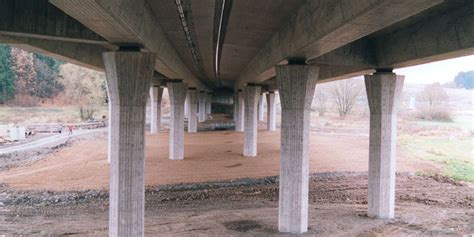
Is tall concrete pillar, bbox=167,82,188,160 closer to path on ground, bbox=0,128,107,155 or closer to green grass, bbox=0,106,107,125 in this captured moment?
path on ground, bbox=0,128,107,155

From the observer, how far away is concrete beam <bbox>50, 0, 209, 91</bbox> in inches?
348

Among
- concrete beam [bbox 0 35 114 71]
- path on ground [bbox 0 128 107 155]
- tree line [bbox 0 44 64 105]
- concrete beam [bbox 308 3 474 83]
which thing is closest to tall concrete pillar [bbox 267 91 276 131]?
path on ground [bbox 0 128 107 155]

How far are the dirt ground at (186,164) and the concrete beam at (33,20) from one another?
13.0m

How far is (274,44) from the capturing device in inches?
722

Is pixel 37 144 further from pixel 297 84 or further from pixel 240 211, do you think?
pixel 297 84

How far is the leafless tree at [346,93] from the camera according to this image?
9006 centimetres

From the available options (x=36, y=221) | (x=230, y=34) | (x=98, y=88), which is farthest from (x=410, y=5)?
(x=98, y=88)

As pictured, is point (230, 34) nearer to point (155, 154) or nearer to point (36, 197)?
point (36, 197)

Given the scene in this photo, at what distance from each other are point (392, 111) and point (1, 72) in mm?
83020

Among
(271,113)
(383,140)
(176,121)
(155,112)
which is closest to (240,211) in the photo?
(383,140)

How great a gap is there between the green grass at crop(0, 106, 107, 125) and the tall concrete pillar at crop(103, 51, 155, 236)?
60825 mm

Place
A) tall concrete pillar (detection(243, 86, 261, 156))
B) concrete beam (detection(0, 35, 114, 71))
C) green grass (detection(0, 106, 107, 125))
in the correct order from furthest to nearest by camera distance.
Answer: green grass (detection(0, 106, 107, 125)) < tall concrete pillar (detection(243, 86, 261, 156)) < concrete beam (detection(0, 35, 114, 71))

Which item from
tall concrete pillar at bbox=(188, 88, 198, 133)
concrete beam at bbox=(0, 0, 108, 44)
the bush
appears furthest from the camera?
the bush

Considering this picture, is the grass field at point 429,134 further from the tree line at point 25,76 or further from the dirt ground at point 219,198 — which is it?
the tree line at point 25,76
